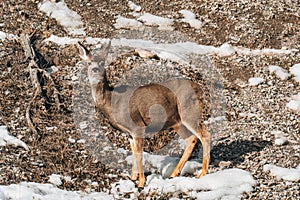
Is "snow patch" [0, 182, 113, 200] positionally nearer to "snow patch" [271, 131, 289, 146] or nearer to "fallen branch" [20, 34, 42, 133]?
"fallen branch" [20, 34, 42, 133]

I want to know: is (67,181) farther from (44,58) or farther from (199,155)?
(44,58)

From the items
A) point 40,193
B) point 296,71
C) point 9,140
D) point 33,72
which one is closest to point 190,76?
point 296,71

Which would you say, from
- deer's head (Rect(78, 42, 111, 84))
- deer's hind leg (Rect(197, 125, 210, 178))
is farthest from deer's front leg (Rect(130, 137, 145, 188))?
deer's head (Rect(78, 42, 111, 84))

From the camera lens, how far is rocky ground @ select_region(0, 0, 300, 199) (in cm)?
1217

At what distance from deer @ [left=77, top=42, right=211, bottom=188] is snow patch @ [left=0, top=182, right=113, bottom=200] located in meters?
1.09

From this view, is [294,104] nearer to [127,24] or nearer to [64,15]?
[127,24]

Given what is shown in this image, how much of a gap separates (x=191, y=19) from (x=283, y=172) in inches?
352

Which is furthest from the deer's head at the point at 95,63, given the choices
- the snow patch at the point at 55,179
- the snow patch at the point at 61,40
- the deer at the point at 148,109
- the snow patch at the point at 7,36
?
the snow patch at the point at 7,36

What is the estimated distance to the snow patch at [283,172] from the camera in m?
11.5

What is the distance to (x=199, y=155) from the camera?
1310 centimetres

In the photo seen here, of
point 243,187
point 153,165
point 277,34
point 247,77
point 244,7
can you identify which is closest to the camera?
point 243,187

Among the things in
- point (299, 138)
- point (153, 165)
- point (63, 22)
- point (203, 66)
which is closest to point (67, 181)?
point (153, 165)

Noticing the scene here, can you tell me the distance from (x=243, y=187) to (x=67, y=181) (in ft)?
11.1

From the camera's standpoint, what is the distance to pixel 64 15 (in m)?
19.7
